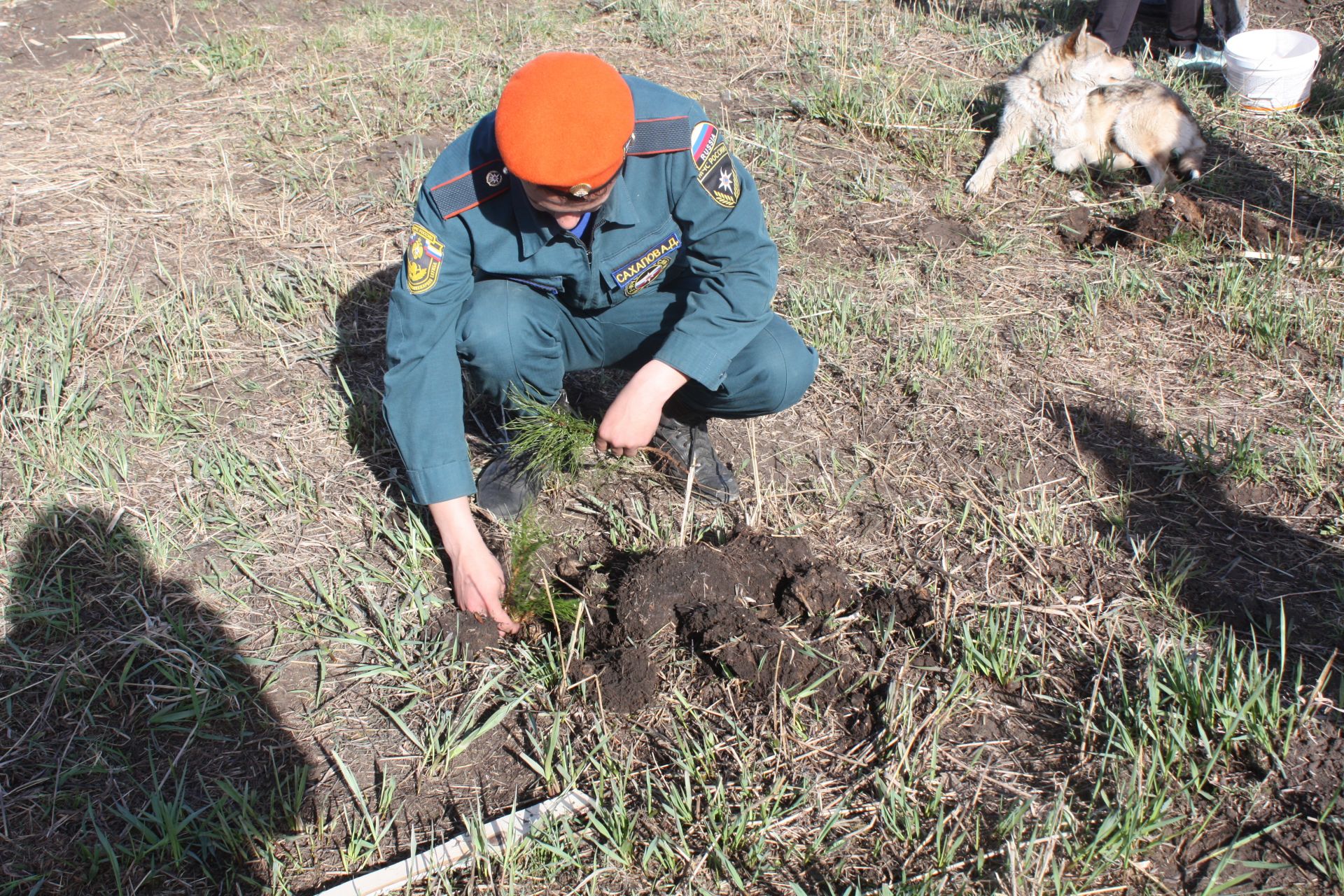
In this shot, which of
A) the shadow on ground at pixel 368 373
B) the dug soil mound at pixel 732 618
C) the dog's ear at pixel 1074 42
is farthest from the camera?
the dog's ear at pixel 1074 42

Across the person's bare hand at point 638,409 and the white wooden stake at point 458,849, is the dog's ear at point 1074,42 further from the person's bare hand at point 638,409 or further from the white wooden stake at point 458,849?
the white wooden stake at point 458,849

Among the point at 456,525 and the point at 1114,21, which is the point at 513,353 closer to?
the point at 456,525

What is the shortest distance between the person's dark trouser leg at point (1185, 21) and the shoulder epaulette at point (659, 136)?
4536 mm

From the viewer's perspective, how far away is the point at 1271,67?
446 cm

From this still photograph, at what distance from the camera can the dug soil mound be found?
205 centimetres

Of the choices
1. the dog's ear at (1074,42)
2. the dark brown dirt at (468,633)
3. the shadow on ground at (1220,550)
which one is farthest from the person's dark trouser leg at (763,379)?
the dog's ear at (1074,42)

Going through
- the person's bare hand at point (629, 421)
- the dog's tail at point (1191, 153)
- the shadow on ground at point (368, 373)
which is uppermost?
the person's bare hand at point (629, 421)

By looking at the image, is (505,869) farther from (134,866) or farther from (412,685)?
(134,866)

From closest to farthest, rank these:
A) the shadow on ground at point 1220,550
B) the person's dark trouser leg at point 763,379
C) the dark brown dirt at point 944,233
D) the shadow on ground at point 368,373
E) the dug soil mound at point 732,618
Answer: the dug soil mound at point 732,618 → the shadow on ground at point 1220,550 → the person's dark trouser leg at point 763,379 → the shadow on ground at point 368,373 → the dark brown dirt at point 944,233

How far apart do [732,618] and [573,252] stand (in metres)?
0.91

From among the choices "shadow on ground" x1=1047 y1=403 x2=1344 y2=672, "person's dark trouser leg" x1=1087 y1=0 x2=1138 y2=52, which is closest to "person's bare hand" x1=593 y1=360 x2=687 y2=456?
"shadow on ground" x1=1047 y1=403 x2=1344 y2=672

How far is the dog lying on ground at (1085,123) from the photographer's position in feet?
13.7

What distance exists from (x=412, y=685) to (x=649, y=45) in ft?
13.4

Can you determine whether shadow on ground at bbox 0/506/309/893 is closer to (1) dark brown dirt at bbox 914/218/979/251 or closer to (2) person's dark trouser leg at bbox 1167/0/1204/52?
(1) dark brown dirt at bbox 914/218/979/251
